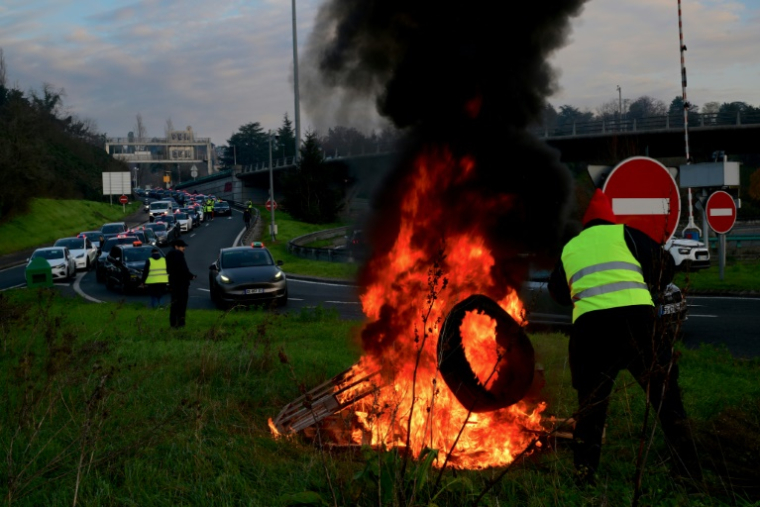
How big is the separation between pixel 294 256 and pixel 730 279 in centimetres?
2194

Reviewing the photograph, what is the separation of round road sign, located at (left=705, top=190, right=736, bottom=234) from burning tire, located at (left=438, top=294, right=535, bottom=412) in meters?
9.94

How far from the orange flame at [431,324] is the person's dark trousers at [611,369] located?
1.76ft

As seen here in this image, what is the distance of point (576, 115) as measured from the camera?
149 feet

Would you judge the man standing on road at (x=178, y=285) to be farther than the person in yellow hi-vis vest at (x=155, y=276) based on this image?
No

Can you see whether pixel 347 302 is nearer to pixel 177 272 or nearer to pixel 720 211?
pixel 177 272

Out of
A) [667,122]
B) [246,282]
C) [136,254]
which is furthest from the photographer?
[667,122]

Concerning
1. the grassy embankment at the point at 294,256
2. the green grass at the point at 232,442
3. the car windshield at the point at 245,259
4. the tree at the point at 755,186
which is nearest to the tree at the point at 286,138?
the grassy embankment at the point at 294,256

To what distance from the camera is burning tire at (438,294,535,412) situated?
5.23m

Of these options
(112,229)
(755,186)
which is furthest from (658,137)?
(112,229)

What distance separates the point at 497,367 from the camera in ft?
17.0

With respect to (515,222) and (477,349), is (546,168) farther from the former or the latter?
(477,349)

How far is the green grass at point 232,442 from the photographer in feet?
14.2

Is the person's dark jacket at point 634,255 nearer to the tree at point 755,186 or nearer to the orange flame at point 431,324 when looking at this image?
the orange flame at point 431,324

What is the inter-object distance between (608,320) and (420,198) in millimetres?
2082
